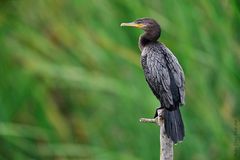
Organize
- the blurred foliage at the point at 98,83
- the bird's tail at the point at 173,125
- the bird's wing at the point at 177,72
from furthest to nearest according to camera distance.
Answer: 1. the blurred foliage at the point at 98,83
2. the bird's wing at the point at 177,72
3. the bird's tail at the point at 173,125

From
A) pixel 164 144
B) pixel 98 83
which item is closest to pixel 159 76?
pixel 164 144

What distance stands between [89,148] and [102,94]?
284 mm

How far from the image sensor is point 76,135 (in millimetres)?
4863

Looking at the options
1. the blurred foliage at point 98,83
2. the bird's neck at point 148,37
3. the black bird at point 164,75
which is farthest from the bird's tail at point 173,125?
the blurred foliage at point 98,83

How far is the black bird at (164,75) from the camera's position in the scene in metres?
2.52

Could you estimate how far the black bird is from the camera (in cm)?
252

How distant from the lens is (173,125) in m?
2.43

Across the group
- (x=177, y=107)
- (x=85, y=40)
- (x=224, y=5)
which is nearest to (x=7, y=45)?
(x=85, y=40)

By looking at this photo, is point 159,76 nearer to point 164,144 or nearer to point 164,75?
point 164,75

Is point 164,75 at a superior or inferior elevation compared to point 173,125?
superior

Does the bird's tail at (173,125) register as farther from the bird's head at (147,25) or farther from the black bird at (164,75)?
the bird's head at (147,25)

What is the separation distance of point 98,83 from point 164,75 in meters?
1.84

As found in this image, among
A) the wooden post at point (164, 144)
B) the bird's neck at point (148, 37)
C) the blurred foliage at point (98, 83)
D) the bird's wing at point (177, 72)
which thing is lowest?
the wooden post at point (164, 144)

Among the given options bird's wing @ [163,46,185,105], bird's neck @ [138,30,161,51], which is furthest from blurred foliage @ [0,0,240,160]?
bird's wing @ [163,46,185,105]
